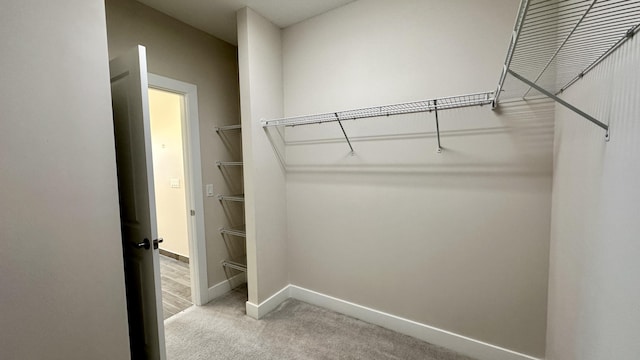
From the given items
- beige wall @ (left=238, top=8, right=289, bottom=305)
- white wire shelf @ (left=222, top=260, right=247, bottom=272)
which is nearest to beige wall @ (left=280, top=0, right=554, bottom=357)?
beige wall @ (left=238, top=8, right=289, bottom=305)

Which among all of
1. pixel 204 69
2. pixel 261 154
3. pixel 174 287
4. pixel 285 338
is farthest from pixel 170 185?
pixel 285 338

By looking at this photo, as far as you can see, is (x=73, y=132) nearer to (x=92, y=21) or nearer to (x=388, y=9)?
(x=92, y=21)

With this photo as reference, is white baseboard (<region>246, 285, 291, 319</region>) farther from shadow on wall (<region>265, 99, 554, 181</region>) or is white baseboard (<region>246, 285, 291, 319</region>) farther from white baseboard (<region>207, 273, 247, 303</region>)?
shadow on wall (<region>265, 99, 554, 181</region>)

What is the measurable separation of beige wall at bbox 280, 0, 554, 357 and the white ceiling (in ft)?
0.30

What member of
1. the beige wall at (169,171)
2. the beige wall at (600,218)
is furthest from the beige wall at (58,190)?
the beige wall at (169,171)

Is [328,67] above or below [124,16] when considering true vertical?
below

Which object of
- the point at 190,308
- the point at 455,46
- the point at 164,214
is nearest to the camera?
the point at 455,46

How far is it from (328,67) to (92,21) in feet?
5.21

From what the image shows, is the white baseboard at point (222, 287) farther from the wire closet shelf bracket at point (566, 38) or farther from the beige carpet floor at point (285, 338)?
the wire closet shelf bracket at point (566, 38)

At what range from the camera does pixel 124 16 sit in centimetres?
203

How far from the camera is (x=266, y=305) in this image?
2414mm

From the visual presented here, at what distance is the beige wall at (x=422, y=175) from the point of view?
1.65 metres

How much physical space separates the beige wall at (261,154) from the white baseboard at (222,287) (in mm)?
553

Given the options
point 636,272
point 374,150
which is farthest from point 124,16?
point 636,272
